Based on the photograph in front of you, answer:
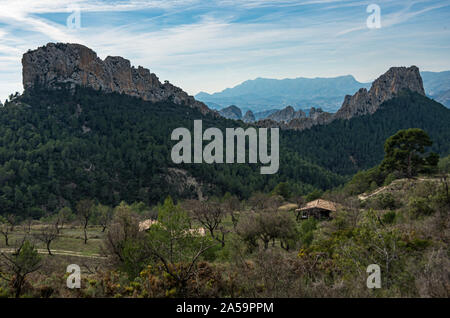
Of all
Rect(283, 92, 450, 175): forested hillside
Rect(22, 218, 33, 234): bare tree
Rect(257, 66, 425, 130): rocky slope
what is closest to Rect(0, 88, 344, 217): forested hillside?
Rect(22, 218, 33, 234): bare tree

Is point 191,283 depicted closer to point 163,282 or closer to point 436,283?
point 163,282

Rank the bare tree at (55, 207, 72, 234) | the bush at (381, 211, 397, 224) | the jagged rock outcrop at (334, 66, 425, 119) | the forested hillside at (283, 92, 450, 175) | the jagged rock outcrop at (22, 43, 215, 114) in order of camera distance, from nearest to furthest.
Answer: the bush at (381, 211, 397, 224)
the bare tree at (55, 207, 72, 234)
the jagged rock outcrop at (22, 43, 215, 114)
the forested hillside at (283, 92, 450, 175)
the jagged rock outcrop at (334, 66, 425, 119)

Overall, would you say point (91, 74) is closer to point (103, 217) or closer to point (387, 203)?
point (103, 217)

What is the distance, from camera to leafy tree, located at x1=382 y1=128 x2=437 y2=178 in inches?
1654

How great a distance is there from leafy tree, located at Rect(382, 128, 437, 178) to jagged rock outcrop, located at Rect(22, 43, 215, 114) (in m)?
97.9

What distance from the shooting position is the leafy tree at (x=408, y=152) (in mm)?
42000

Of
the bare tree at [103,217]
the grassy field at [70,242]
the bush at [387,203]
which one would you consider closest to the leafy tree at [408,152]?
the bush at [387,203]

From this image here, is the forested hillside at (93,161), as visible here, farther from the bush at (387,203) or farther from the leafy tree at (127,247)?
the leafy tree at (127,247)

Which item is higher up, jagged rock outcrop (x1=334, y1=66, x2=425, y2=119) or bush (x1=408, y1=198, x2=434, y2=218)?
jagged rock outcrop (x1=334, y1=66, x2=425, y2=119)

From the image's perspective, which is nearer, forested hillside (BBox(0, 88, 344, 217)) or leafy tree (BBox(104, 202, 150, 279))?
leafy tree (BBox(104, 202, 150, 279))

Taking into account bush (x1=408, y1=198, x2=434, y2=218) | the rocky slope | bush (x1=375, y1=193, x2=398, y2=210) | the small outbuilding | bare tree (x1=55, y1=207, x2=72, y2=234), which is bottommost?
bare tree (x1=55, y1=207, x2=72, y2=234)

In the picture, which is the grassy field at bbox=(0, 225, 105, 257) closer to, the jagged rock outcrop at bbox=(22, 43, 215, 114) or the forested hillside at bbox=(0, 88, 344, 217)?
the forested hillside at bbox=(0, 88, 344, 217)

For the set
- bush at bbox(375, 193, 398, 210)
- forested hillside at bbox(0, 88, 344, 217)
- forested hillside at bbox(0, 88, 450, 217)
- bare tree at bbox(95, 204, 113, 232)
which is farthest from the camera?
forested hillside at bbox(0, 88, 450, 217)
